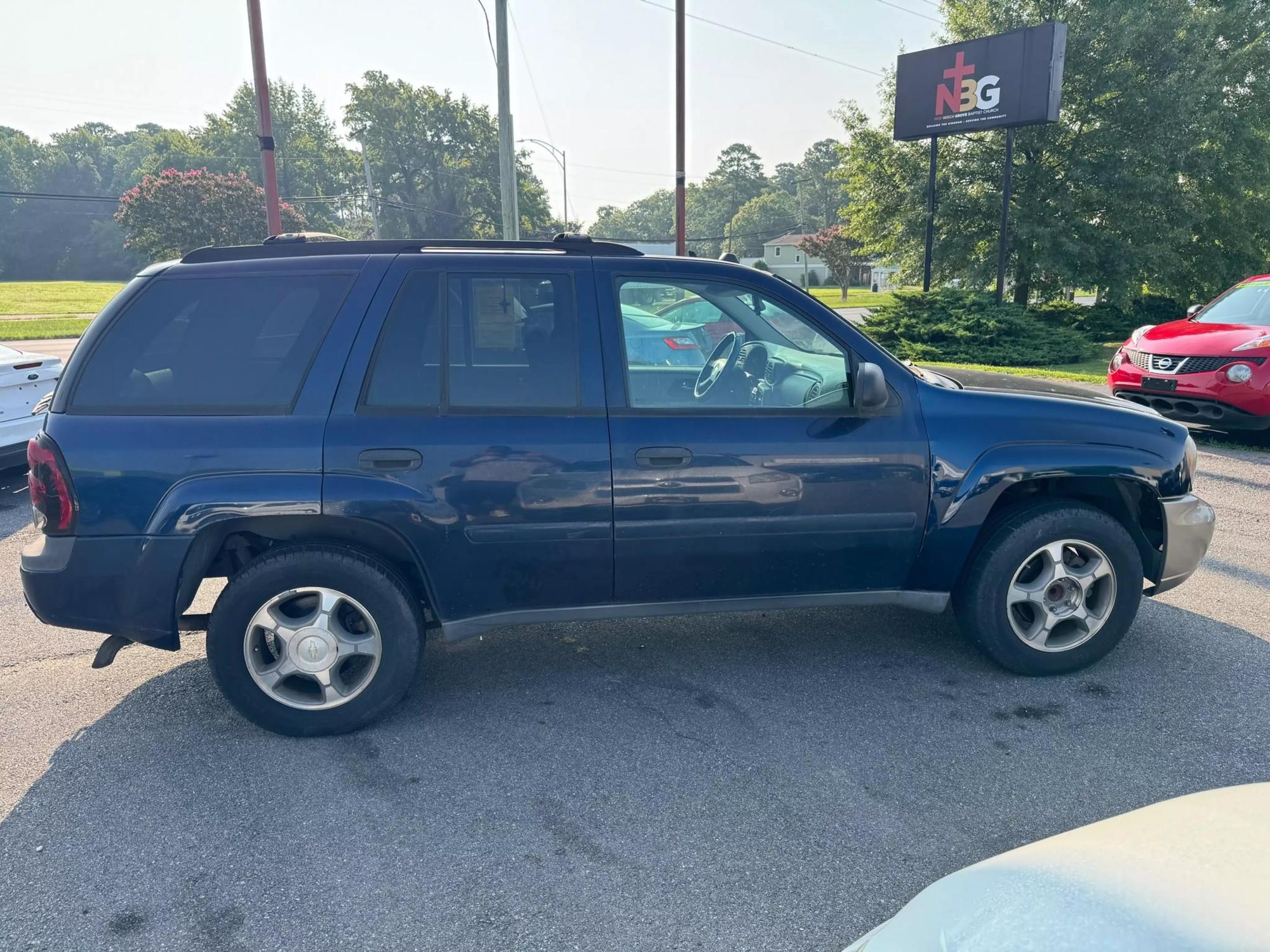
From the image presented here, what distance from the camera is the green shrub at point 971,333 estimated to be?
16.0 metres

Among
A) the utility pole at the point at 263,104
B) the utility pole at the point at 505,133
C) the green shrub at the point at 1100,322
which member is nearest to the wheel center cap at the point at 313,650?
the utility pole at the point at 263,104

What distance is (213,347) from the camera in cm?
344

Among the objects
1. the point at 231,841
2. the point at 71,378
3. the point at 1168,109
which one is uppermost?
the point at 1168,109

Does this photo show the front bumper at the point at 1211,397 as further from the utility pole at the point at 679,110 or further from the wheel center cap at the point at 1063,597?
the utility pole at the point at 679,110

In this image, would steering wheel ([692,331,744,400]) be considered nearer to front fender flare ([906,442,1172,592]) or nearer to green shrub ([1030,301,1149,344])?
front fender flare ([906,442,1172,592])

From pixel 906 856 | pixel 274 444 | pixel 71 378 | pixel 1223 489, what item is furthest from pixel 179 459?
pixel 1223 489

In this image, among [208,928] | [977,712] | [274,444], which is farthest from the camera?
[977,712]

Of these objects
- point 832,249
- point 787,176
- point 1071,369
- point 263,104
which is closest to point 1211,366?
point 1071,369

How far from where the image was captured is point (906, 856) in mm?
2740

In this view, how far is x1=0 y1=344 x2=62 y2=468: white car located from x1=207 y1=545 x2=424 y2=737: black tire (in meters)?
5.04

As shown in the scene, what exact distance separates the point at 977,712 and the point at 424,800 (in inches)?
88.8

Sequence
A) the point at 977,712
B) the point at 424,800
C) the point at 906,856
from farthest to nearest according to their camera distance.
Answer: the point at 977,712 → the point at 424,800 → the point at 906,856

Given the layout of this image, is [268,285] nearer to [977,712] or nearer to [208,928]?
[208,928]

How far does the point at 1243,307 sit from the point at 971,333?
706cm
